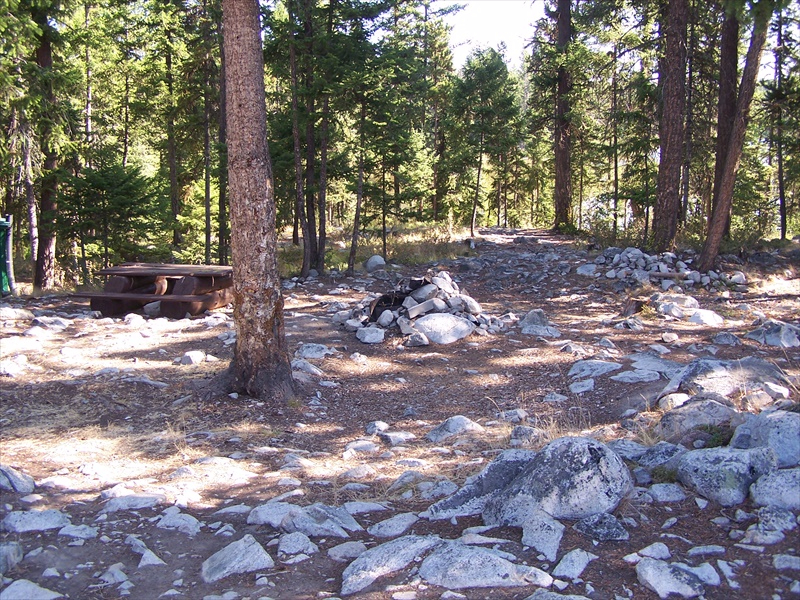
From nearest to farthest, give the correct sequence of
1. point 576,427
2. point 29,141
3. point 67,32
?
point 576,427, point 29,141, point 67,32

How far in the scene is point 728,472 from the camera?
12.9 feet

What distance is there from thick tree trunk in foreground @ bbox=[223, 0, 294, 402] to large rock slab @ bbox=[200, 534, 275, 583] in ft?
12.9

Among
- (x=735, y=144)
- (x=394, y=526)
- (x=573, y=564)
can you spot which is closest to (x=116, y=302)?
(x=394, y=526)

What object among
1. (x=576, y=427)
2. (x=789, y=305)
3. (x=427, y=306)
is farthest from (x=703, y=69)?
(x=576, y=427)

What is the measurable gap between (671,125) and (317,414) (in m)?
14.0

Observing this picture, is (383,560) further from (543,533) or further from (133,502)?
(133,502)

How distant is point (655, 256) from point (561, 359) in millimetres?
8362

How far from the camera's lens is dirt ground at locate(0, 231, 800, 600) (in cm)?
360

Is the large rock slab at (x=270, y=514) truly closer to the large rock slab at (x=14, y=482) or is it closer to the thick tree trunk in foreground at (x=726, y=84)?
the large rock slab at (x=14, y=482)

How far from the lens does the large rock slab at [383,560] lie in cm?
334

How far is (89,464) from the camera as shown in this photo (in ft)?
17.6

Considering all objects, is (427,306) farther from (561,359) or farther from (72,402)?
(72,402)

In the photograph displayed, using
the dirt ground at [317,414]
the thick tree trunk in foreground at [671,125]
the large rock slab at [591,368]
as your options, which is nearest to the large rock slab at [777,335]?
the dirt ground at [317,414]

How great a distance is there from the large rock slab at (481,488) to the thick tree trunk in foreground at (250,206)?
3.72 metres
